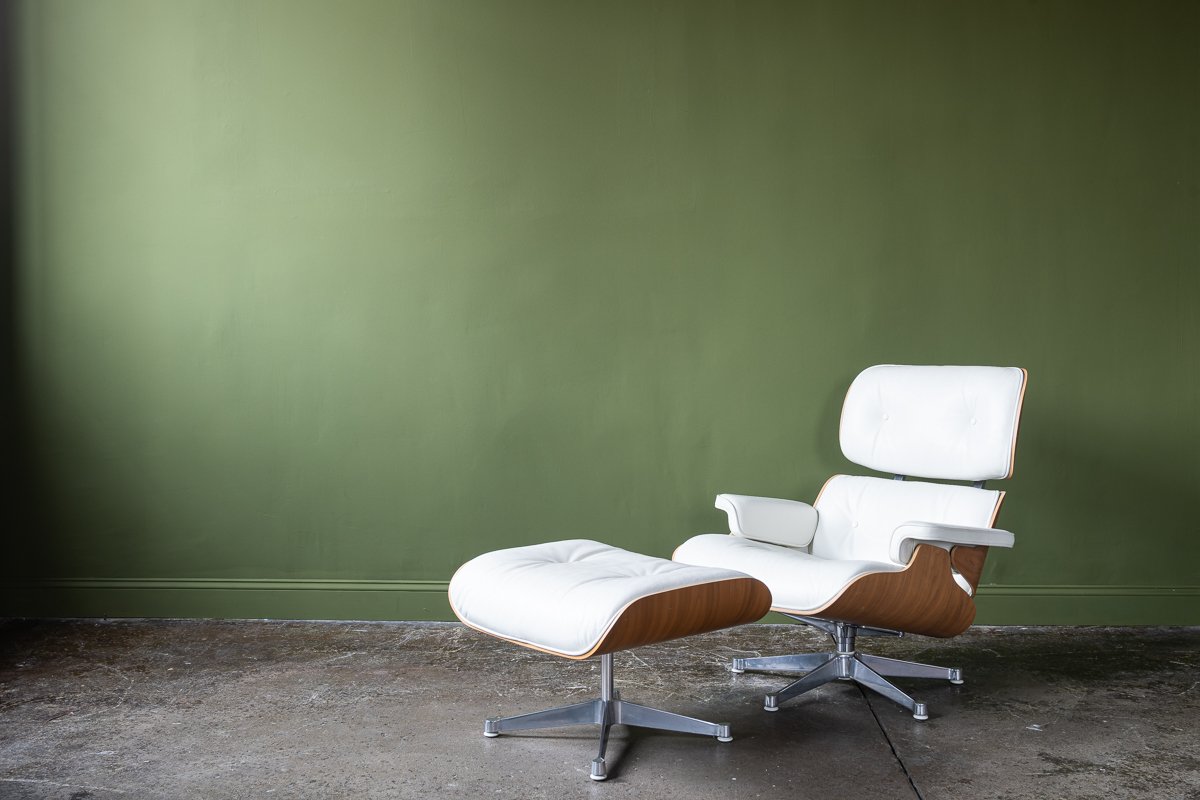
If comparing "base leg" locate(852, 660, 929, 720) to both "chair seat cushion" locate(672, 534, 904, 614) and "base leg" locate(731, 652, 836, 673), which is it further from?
"chair seat cushion" locate(672, 534, 904, 614)

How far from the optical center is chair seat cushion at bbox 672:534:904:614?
226 centimetres

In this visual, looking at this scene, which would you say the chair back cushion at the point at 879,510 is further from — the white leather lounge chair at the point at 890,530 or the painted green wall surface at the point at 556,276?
the painted green wall surface at the point at 556,276

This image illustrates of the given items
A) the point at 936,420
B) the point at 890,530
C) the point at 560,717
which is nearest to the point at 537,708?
the point at 560,717

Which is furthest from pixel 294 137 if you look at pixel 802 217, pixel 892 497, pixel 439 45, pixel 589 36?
pixel 892 497

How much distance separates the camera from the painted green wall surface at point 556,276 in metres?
3.47

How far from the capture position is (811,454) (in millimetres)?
3523

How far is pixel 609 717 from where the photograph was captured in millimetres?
2211

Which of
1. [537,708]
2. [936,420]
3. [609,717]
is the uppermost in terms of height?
[936,420]

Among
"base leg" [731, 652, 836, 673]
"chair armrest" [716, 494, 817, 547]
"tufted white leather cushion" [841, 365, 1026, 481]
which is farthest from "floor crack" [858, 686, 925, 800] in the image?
"tufted white leather cushion" [841, 365, 1026, 481]

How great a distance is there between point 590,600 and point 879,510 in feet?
4.06

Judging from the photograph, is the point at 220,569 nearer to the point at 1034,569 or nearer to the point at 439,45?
the point at 439,45

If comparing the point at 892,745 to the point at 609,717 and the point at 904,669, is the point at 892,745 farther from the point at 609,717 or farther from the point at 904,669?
the point at 609,717

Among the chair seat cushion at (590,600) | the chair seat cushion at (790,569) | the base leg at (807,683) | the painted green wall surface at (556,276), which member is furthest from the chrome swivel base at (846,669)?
the painted green wall surface at (556,276)

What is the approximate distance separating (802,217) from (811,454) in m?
0.86
